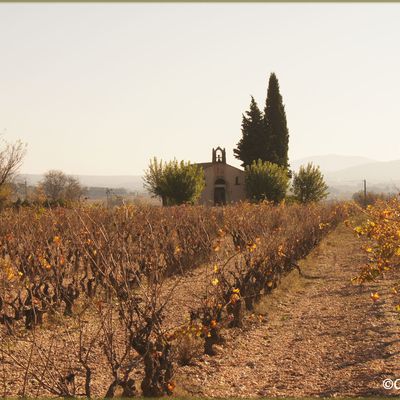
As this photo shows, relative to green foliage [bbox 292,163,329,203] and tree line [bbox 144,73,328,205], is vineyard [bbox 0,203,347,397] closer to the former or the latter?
tree line [bbox 144,73,328,205]

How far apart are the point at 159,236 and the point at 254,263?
13.7 feet

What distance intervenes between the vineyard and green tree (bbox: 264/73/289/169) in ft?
95.7

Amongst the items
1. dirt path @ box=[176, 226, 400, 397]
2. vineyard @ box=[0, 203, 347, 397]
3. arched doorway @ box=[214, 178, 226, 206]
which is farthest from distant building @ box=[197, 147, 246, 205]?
dirt path @ box=[176, 226, 400, 397]

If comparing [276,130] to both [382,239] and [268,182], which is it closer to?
[268,182]

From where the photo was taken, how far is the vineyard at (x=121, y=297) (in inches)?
241

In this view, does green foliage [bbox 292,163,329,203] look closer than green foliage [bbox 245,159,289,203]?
No

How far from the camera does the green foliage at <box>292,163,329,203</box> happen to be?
2100 inches

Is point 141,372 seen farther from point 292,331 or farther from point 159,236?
point 159,236

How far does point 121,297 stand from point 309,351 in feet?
9.76

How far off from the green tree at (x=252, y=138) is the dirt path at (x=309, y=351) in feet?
123

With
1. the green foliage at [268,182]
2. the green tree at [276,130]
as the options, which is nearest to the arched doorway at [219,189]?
the green tree at [276,130]

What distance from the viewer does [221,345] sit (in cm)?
876

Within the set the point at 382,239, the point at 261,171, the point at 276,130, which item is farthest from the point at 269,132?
the point at 382,239

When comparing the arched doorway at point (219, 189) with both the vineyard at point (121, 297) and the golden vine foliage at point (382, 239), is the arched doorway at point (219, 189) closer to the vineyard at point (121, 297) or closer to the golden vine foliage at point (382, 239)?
the vineyard at point (121, 297)
